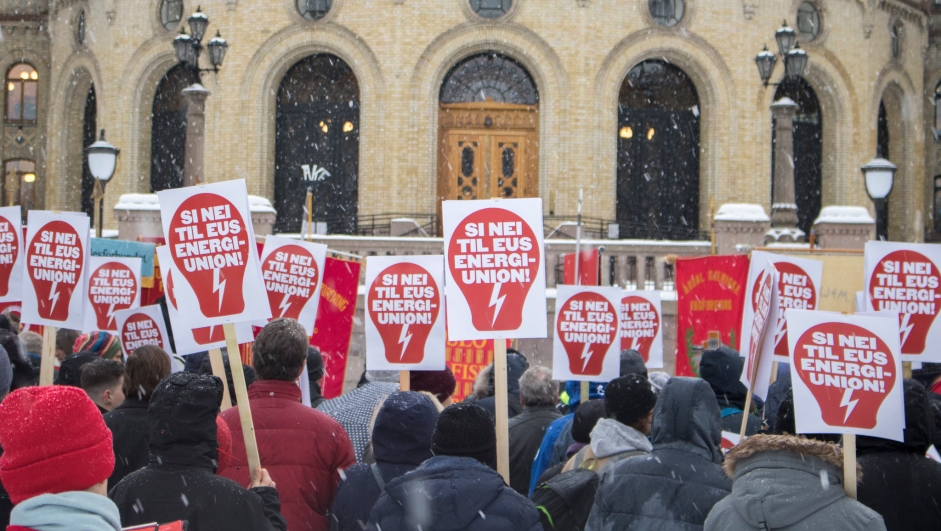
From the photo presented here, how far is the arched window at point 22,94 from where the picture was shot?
3325 centimetres

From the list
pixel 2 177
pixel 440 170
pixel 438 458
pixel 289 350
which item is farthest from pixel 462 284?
pixel 2 177

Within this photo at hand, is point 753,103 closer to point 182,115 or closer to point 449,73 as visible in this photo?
point 449,73

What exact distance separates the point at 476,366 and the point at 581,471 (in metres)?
7.06

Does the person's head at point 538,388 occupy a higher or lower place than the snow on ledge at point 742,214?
lower

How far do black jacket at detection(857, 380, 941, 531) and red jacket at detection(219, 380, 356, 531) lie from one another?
2303 millimetres

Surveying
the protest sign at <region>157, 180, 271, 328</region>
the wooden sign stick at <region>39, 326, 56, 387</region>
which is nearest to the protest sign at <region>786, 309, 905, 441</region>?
the protest sign at <region>157, 180, 271, 328</region>

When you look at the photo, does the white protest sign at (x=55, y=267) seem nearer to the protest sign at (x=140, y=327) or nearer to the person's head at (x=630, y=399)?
the protest sign at (x=140, y=327)

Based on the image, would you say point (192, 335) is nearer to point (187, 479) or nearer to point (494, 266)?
point (494, 266)

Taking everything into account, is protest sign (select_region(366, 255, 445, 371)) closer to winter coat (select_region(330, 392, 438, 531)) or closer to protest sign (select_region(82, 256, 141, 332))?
winter coat (select_region(330, 392, 438, 531))

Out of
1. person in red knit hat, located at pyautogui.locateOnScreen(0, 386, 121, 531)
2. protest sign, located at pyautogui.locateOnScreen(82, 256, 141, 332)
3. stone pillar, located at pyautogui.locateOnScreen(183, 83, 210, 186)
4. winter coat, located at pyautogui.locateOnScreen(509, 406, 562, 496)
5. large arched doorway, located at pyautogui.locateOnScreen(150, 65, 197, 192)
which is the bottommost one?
winter coat, located at pyautogui.locateOnScreen(509, 406, 562, 496)

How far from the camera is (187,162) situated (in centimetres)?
1630

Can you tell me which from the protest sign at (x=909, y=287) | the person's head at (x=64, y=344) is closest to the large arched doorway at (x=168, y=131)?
the person's head at (x=64, y=344)

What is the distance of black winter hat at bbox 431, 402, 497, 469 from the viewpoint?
4070 mm

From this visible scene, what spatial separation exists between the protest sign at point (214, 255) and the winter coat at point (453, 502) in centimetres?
183
